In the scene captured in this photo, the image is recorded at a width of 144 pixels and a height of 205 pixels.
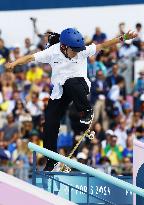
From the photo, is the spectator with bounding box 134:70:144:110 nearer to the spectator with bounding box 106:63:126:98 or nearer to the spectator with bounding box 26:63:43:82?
the spectator with bounding box 106:63:126:98

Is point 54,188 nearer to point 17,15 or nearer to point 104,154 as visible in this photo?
point 104,154

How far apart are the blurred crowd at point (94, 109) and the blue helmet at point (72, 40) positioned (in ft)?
20.7

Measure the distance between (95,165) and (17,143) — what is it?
2320mm

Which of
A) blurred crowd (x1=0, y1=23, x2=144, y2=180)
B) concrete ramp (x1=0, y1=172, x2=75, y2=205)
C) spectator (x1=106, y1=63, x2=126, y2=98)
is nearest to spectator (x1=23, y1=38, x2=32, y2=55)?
blurred crowd (x1=0, y1=23, x2=144, y2=180)

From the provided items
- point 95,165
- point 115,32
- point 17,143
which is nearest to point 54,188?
point 95,165

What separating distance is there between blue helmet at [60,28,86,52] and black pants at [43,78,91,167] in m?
0.45

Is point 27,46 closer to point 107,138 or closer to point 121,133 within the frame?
point 121,133

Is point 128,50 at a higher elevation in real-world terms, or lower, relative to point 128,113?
higher

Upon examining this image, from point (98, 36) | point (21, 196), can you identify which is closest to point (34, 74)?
point (98, 36)

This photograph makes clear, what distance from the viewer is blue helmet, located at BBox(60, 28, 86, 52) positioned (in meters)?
13.2

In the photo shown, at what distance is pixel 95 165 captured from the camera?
20.2m

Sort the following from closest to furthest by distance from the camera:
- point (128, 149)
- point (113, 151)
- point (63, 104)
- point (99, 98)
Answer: point (63, 104) → point (113, 151) → point (128, 149) → point (99, 98)

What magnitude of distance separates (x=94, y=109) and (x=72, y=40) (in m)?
10.5

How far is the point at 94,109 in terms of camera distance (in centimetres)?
2369
